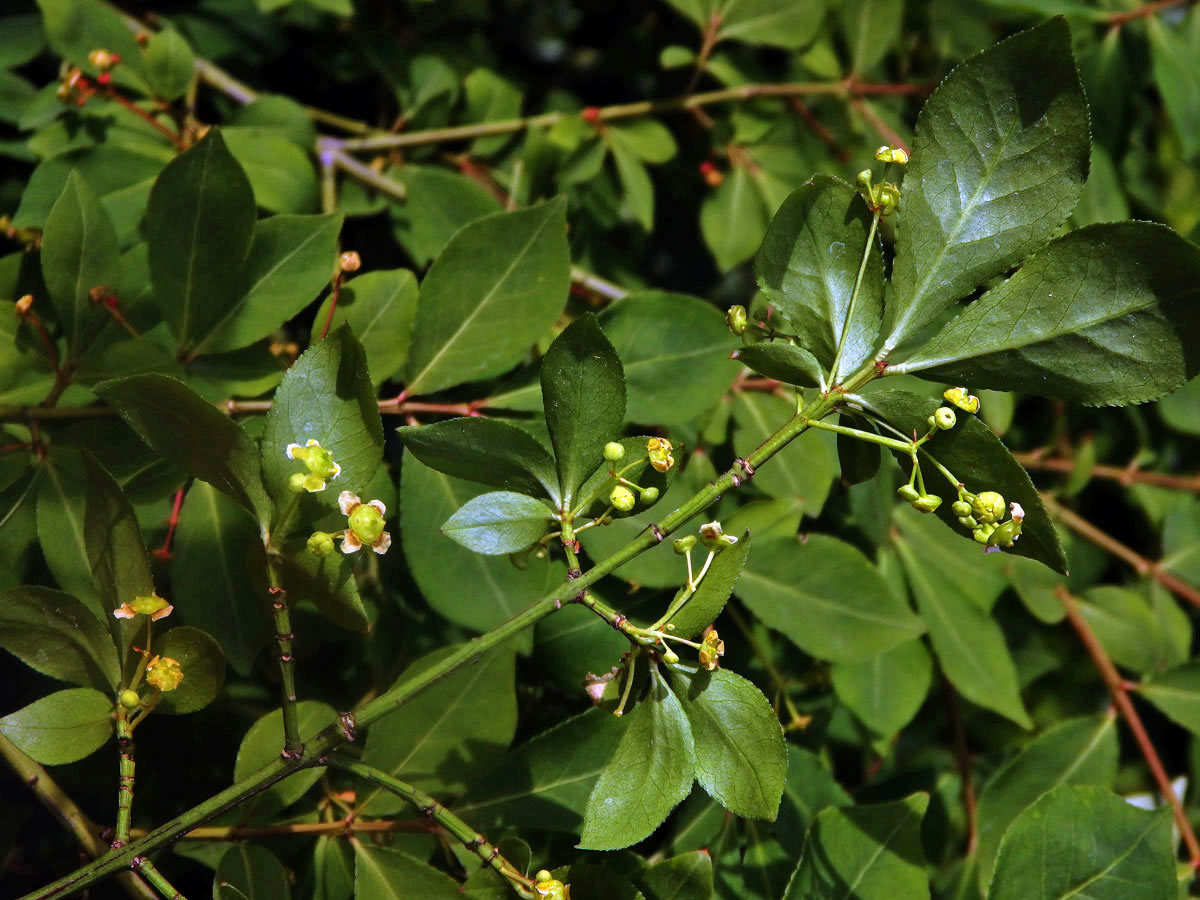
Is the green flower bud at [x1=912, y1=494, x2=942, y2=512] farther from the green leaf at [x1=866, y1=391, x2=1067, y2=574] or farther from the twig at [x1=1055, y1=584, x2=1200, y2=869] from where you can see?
the twig at [x1=1055, y1=584, x2=1200, y2=869]

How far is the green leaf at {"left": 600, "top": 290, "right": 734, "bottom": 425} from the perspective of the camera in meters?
0.94

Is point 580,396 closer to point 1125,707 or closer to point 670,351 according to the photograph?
point 670,351

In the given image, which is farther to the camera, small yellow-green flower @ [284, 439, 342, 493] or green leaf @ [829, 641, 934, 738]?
green leaf @ [829, 641, 934, 738]

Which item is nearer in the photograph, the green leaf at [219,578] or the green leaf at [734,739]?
the green leaf at [734,739]

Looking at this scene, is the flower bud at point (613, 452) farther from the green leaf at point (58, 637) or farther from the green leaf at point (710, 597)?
the green leaf at point (58, 637)

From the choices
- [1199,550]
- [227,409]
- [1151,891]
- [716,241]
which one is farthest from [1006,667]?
[227,409]

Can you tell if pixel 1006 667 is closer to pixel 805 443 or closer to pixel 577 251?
pixel 805 443

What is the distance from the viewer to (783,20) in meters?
1.30

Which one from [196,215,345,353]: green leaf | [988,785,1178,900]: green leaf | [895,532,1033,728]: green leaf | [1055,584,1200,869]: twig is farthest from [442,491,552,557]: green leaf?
[1055,584,1200,869]: twig

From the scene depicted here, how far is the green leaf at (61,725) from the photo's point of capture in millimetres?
662

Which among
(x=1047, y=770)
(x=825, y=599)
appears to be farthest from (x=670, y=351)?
(x=1047, y=770)

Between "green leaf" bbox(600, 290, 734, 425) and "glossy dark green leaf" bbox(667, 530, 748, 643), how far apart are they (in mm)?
334

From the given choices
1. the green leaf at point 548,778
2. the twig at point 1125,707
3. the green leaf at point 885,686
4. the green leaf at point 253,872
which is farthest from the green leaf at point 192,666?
the twig at point 1125,707

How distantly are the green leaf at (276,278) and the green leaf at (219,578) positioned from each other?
0.46ft
